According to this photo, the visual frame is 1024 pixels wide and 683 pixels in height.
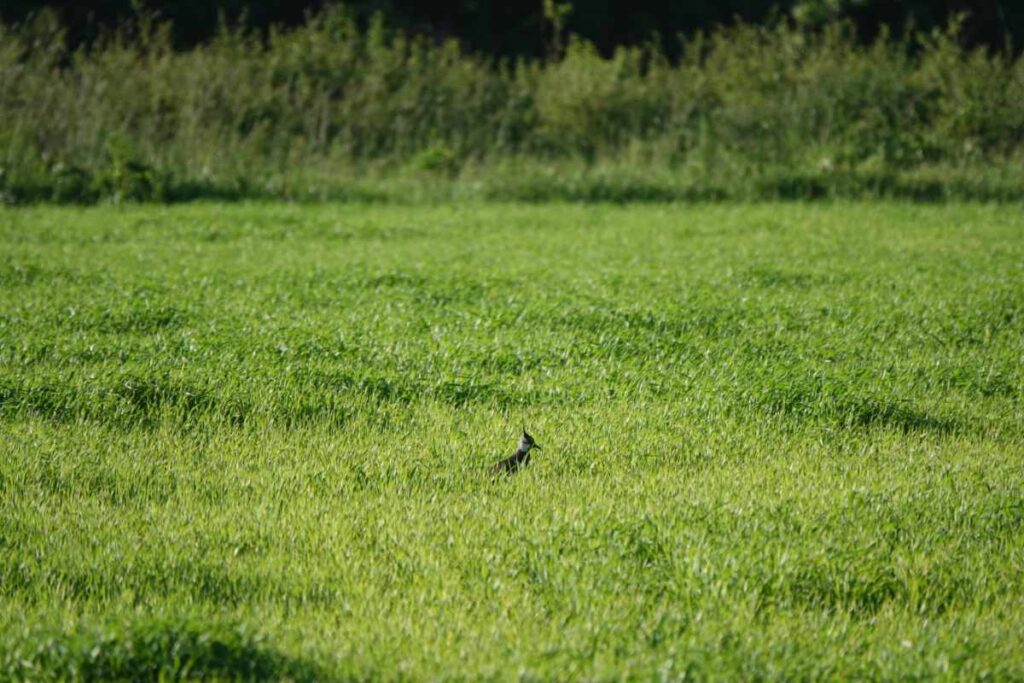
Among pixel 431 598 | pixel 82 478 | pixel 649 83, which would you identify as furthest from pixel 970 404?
pixel 649 83

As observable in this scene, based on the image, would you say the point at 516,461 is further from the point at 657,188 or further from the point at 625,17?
the point at 625,17

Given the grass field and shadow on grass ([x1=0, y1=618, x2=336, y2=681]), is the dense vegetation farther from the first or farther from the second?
shadow on grass ([x1=0, y1=618, x2=336, y2=681])

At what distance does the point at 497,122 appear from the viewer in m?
19.1

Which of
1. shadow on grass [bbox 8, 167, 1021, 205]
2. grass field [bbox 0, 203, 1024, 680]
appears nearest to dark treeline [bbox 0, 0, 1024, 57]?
shadow on grass [bbox 8, 167, 1021, 205]

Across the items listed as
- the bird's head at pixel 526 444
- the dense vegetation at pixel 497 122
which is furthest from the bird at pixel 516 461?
the dense vegetation at pixel 497 122

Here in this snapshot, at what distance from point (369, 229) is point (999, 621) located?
10147 millimetres

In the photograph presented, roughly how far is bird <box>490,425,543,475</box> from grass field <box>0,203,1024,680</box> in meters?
0.09

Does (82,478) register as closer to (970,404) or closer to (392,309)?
(392,309)

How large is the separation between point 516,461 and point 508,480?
0.15 m

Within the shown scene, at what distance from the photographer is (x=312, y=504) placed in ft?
15.0

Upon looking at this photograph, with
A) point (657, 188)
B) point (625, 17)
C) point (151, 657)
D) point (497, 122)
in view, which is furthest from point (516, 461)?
point (625, 17)

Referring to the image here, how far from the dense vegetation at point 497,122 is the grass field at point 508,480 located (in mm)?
6620

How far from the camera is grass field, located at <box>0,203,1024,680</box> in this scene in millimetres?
3447

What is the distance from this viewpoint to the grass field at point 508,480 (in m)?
3.45
